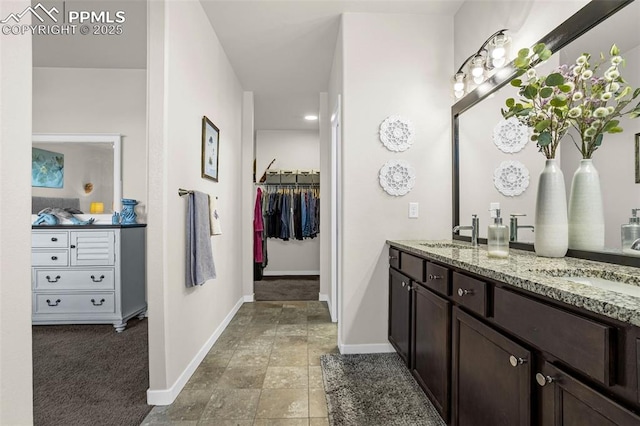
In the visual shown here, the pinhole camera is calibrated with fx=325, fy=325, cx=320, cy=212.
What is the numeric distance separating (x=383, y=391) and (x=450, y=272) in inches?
38.7

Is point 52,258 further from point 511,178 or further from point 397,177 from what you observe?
point 511,178

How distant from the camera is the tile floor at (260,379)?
5.76 ft

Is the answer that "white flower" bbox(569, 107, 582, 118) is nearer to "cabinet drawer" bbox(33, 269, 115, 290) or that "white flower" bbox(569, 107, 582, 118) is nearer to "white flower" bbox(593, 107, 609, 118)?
"white flower" bbox(593, 107, 609, 118)

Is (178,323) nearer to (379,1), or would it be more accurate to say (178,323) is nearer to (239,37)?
(239,37)

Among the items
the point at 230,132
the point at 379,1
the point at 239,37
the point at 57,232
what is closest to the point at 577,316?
the point at 379,1

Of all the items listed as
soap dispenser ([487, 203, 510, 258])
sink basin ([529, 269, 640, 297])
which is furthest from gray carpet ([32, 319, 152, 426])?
sink basin ([529, 269, 640, 297])

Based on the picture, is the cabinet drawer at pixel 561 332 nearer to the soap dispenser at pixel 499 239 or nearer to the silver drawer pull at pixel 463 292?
the silver drawer pull at pixel 463 292

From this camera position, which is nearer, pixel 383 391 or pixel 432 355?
pixel 432 355

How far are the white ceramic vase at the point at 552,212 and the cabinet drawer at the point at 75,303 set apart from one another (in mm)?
3444

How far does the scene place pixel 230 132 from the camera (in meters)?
3.49

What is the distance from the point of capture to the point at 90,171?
355 centimetres

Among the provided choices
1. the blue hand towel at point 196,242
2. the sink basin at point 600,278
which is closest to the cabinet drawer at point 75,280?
the blue hand towel at point 196,242

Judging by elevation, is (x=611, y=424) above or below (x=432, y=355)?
above

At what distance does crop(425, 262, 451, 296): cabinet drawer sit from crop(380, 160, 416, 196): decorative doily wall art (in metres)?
0.92
